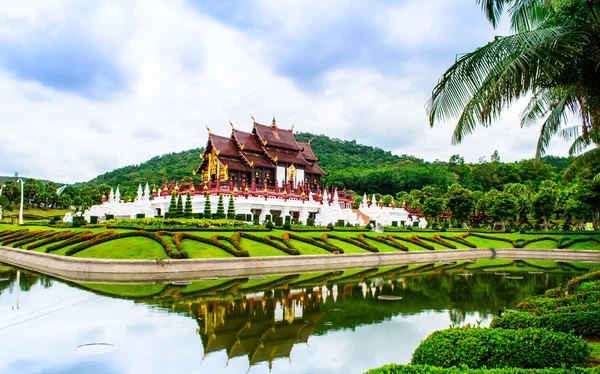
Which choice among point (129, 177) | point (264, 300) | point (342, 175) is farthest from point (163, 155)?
point (264, 300)

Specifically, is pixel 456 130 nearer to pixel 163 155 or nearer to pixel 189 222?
pixel 189 222

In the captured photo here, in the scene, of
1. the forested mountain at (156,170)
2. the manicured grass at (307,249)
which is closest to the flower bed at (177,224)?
the manicured grass at (307,249)

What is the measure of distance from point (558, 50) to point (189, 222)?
24.1m

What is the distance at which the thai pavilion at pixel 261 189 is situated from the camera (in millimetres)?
42406

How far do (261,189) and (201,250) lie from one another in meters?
Answer: 22.2

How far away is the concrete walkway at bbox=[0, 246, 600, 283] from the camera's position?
21188mm

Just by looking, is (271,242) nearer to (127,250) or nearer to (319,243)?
(319,243)

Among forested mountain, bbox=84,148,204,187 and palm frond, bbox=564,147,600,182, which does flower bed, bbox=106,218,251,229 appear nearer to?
palm frond, bbox=564,147,600,182

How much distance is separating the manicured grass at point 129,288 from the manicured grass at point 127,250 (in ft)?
12.4

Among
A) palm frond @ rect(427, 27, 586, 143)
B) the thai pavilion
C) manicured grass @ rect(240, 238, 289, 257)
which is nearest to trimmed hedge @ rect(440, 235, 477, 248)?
the thai pavilion

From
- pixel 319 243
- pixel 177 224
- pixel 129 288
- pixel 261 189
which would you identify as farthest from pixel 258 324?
pixel 261 189

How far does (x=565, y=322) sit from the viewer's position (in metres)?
8.88

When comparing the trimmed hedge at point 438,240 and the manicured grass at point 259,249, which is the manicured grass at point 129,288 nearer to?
the manicured grass at point 259,249

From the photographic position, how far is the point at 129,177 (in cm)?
9362
